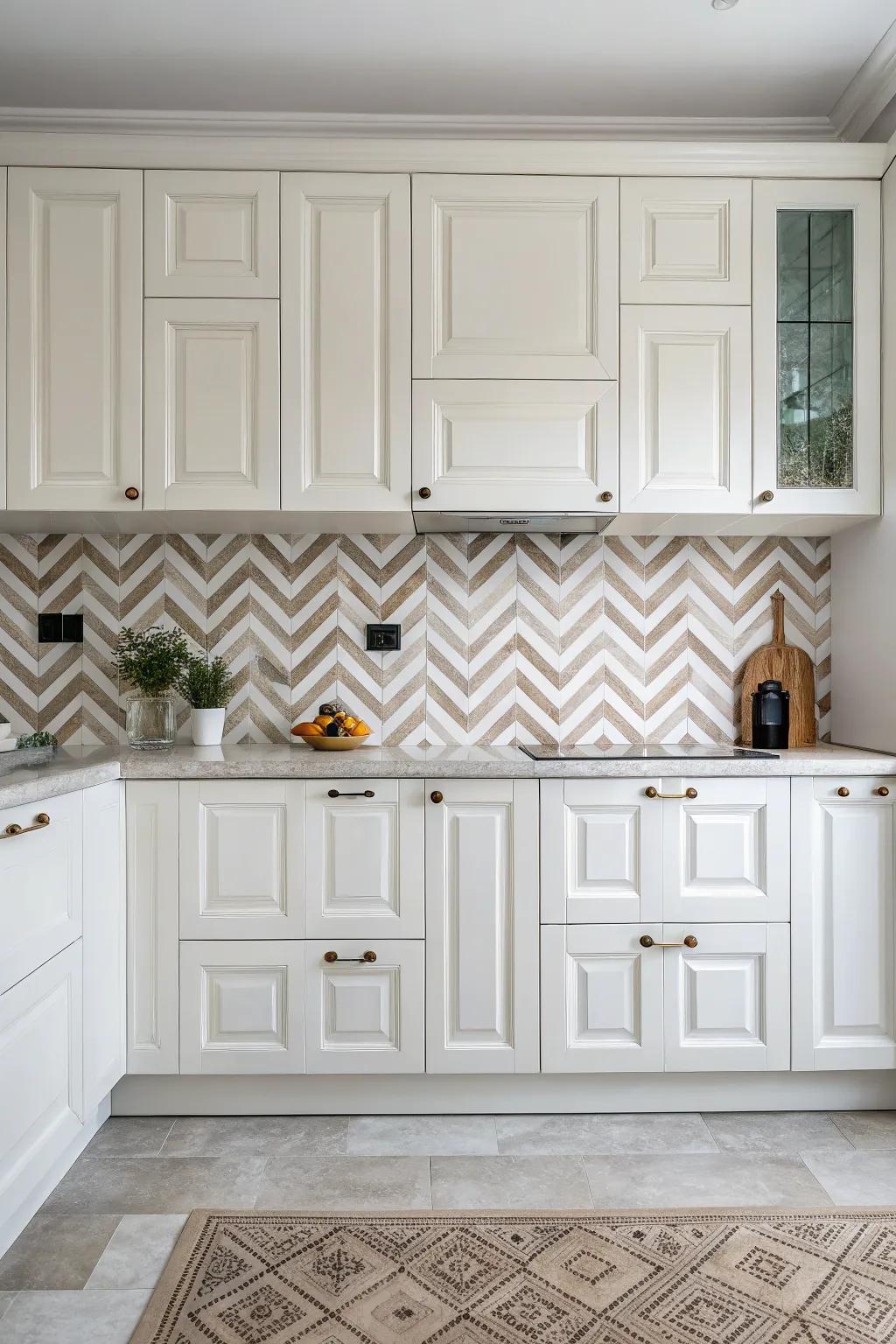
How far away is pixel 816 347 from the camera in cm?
247

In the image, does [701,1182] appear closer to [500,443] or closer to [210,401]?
[500,443]

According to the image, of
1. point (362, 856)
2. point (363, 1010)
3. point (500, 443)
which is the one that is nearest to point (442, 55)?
point (500, 443)

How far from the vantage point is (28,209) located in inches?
93.6

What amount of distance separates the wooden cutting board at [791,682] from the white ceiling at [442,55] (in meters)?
1.53

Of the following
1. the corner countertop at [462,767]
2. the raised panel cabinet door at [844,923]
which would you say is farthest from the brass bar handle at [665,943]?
the corner countertop at [462,767]

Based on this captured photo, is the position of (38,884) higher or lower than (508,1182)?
higher

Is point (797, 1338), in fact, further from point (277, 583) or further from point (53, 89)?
point (53, 89)

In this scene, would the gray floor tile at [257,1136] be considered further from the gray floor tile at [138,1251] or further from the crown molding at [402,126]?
the crown molding at [402,126]

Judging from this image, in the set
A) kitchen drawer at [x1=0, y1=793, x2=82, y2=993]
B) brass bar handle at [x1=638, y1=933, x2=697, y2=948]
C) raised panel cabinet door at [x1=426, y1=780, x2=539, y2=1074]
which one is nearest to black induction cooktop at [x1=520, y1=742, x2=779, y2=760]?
raised panel cabinet door at [x1=426, y1=780, x2=539, y2=1074]

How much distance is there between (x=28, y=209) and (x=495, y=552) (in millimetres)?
1565

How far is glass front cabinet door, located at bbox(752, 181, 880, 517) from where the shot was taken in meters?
2.45

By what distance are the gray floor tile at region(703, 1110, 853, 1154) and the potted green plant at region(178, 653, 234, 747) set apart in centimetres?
168

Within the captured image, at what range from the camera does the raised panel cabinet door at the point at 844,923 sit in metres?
2.28

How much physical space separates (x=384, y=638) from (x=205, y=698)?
0.56 metres
